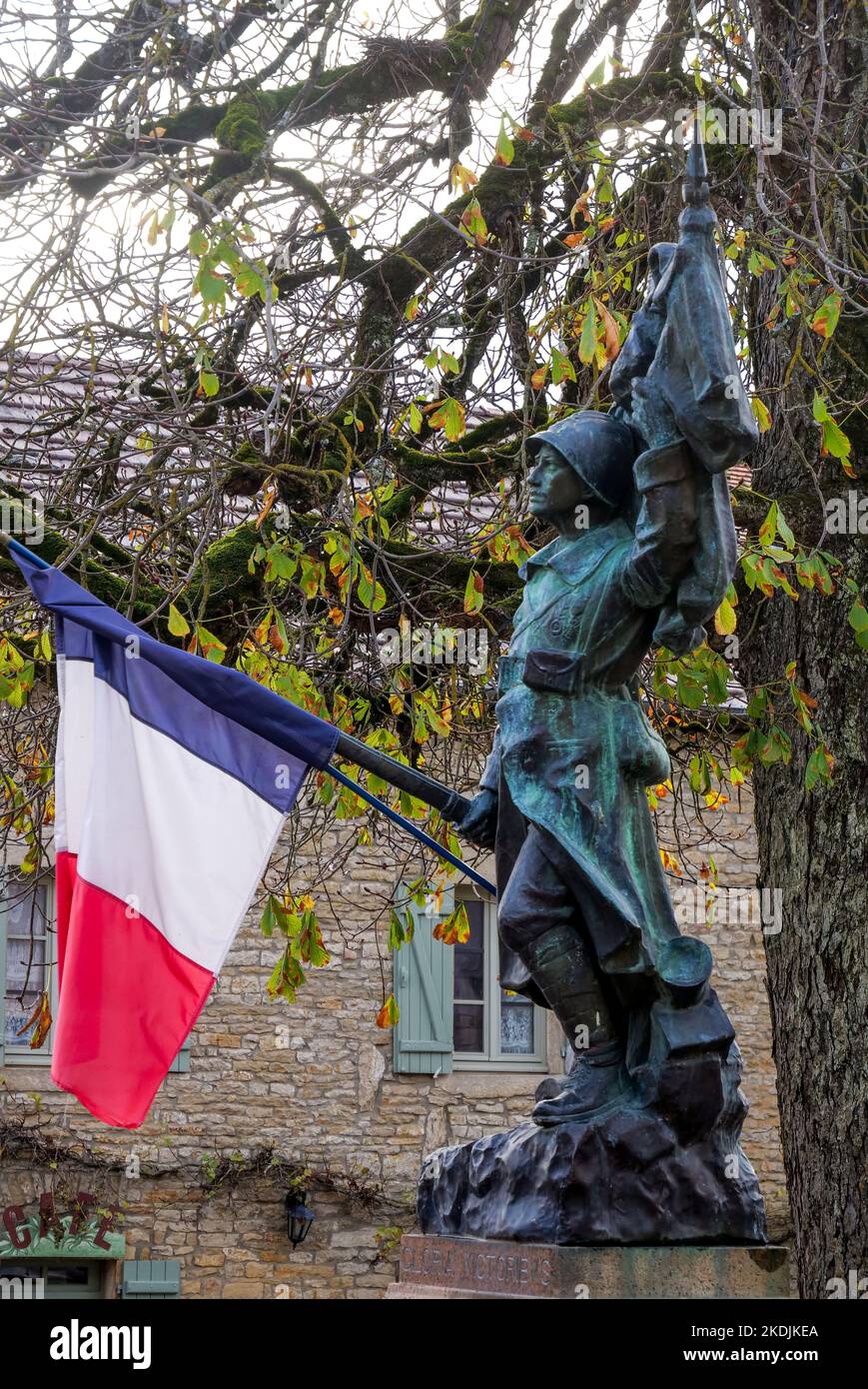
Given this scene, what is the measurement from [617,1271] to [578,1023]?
56cm

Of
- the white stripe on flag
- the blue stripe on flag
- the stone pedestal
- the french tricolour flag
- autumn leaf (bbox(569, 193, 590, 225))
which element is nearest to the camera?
the stone pedestal

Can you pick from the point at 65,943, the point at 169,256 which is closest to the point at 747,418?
the point at 65,943

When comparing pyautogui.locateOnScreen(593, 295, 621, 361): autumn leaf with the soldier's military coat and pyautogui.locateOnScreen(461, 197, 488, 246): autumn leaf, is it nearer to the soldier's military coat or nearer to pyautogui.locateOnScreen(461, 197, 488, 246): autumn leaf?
pyautogui.locateOnScreen(461, 197, 488, 246): autumn leaf

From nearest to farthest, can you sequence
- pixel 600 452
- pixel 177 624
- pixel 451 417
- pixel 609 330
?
pixel 600 452
pixel 609 330
pixel 177 624
pixel 451 417

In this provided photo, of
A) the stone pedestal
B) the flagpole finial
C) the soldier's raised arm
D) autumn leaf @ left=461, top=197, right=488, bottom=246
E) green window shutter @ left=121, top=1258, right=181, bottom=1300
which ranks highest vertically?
A: autumn leaf @ left=461, top=197, right=488, bottom=246

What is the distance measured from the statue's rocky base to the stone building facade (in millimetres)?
8375

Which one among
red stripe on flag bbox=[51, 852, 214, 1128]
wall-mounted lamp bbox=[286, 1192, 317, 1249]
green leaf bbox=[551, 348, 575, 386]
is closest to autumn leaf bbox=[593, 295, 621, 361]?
green leaf bbox=[551, 348, 575, 386]

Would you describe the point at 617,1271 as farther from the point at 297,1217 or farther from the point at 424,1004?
the point at 424,1004

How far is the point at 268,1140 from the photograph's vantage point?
12797mm

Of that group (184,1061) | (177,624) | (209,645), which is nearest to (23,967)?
(184,1061)

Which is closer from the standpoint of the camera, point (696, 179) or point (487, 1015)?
point (696, 179)

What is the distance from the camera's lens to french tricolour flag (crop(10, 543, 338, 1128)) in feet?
14.5

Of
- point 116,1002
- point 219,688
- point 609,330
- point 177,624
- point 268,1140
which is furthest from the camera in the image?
point 268,1140

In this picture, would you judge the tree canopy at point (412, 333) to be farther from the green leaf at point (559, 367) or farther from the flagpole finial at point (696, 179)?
the flagpole finial at point (696, 179)
